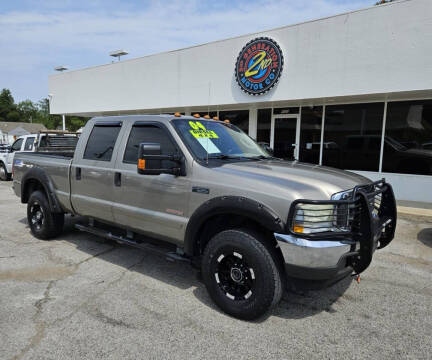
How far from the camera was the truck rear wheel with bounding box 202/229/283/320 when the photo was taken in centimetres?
279

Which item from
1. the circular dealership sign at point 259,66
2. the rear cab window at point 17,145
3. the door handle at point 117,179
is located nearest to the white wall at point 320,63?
the circular dealership sign at point 259,66

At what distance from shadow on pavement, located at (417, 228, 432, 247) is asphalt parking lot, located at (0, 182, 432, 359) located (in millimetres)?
1244

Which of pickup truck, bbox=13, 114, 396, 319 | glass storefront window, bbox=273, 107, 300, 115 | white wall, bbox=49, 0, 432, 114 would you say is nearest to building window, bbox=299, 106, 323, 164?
glass storefront window, bbox=273, 107, 300, 115

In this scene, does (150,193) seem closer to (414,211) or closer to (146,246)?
(146,246)

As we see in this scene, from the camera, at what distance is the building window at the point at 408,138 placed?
29.1ft

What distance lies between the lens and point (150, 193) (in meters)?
3.61

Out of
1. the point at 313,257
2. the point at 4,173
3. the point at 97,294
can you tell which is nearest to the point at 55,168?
the point at 97,294

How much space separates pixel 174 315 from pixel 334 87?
8.13 metres

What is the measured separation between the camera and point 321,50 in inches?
362

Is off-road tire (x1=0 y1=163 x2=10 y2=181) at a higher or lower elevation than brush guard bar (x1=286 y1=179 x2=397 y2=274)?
lower

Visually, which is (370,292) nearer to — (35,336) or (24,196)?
(35,336)

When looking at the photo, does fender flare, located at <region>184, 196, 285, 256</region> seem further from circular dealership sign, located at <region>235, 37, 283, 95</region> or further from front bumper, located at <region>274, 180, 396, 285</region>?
circular dealership sign, located at <region>235, 37, 283, 95</region>

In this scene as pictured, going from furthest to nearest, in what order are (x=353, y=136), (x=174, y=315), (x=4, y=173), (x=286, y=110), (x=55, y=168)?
1. (x=4, y=173)
2. (x=286, y=110)
3. (x=353, y=136)
4. (x=55, y=168)
5. (x=174, y=315)

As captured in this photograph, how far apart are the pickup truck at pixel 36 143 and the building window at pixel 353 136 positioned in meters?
7.65
